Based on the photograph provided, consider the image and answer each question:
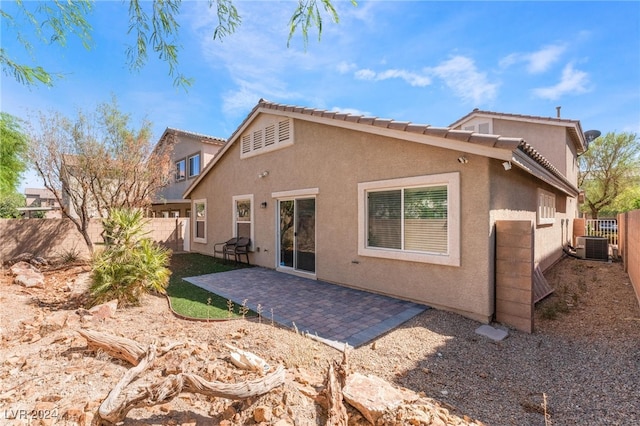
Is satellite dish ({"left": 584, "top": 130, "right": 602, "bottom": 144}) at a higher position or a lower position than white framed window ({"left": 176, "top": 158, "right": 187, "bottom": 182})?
higher

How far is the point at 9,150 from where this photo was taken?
51.7 ft

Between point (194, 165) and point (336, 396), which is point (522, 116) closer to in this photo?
point (336, 396)

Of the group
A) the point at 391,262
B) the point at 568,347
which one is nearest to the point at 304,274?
the point at 391,262

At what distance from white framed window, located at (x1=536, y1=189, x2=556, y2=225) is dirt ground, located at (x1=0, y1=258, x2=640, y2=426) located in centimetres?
324

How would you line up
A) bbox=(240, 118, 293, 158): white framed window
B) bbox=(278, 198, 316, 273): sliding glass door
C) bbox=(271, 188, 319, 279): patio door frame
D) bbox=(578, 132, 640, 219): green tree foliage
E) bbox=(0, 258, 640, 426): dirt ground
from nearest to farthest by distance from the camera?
bbox=(0, 258, 640, 426): dirt ground
bbox=(271, 188, 319, 279): patio door frame
bbox=(278, 198, 316, 273): sliding glass door
bbox=(240, 118, 293, 158): white framed window
bbox=(578, 132, 640, 219): green tree foliage

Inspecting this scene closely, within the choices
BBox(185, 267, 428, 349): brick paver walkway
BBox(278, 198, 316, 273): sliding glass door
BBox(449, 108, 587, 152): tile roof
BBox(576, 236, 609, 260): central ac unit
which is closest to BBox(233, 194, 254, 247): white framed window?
BBox(278, 198, 316, 273): sliding glass door

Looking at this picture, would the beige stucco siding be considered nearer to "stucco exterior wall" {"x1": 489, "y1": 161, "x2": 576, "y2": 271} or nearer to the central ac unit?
"stucco exterior wall" {"x1": 489, "y1": 161, "x2": 576, "y2": 271}

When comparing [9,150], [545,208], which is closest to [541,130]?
[545,208]

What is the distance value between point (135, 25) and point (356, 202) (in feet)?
19.2

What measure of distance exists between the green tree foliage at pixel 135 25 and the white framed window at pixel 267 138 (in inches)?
232

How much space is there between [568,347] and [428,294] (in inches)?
97.8

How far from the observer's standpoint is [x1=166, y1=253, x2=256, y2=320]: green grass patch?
626 cm

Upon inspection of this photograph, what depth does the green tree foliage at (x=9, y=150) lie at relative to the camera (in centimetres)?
1525

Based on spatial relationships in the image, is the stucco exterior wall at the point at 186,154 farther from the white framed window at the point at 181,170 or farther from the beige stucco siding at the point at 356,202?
the beige stucco siding at the point at 356,202
